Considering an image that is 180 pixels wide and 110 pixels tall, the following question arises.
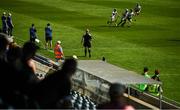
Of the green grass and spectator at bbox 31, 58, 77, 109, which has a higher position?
spectator at bbox 31, 58, 77, 109

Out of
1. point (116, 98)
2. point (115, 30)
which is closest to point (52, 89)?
point (116, 98)

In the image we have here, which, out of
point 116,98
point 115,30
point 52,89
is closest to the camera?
point 116,98

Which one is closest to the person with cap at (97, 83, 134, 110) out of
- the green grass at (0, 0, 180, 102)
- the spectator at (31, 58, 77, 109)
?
the spectator at (31, 58, 77, 109)

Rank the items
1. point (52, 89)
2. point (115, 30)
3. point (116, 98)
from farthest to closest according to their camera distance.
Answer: point (115, 30) → point (52, 89) → point (116, 98)

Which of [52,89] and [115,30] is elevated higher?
[52,89]

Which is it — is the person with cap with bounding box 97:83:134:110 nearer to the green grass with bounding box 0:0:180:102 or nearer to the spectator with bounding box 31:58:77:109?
the spectator with bounding box 31:58:77:109

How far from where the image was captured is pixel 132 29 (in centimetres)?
4650

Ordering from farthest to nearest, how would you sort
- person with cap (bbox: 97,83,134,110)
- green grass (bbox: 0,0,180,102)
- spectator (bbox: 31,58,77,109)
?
green grass (bbox: 0,0,180,102)
spectator (bbox: 31,58,77,109)
person with cap (bbox: 97,83,134,110)

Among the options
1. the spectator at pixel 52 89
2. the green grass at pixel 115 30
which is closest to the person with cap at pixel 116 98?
the spectator at pixel 52 89

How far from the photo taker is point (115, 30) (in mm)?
45906

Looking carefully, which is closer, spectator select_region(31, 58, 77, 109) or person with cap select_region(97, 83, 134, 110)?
person with cap select_region(97, 83, 134, 110)

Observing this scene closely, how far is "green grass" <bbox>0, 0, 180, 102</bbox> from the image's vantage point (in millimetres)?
32938

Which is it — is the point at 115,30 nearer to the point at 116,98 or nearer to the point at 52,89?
the point at 52,89

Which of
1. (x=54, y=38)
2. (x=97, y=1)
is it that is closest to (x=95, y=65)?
(x=54, y=38)
